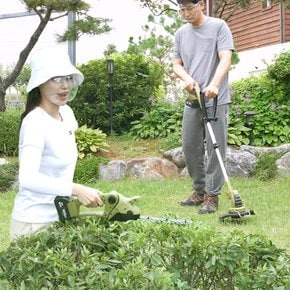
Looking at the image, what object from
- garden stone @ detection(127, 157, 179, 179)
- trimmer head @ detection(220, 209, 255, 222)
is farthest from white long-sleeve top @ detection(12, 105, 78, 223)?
garden stone @ detection(127, 157, 179, 179)

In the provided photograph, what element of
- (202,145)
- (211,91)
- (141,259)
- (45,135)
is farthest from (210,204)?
(141,259)

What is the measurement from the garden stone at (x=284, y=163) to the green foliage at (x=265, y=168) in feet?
1.17

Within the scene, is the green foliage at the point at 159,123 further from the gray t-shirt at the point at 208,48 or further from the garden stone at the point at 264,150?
the gray t-shirt at the point at 208,48

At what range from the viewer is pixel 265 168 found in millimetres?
8211

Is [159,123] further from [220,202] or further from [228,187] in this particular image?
[228,187]


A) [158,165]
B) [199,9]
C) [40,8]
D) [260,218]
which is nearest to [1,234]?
[260,218]

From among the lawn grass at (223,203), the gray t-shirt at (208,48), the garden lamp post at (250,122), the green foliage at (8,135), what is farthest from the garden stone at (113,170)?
the gray t-shirt at (208,48)

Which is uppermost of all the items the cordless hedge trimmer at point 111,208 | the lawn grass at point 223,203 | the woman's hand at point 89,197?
the woman's hand at point 89,197

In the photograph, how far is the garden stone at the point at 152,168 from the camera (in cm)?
872

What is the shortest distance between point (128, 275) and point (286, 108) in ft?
29.5

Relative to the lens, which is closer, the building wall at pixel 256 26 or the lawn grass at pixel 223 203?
the lawn grass at pixel 223 203

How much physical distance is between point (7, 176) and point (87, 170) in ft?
3.14

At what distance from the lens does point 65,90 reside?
8.80 feet

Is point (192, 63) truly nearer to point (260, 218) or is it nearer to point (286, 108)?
point (260, 218)
